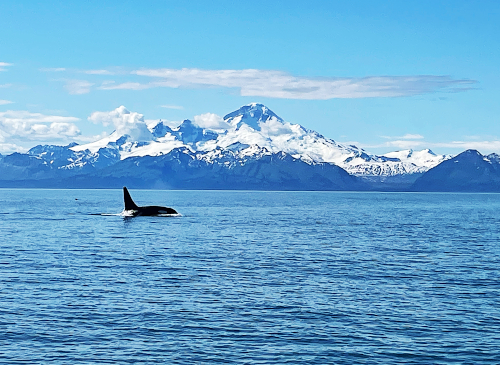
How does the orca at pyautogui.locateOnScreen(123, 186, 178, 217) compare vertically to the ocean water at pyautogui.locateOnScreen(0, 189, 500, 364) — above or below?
above

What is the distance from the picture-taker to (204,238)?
86.4 meters

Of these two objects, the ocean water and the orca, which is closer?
the ocean water

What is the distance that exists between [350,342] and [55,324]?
14860mm

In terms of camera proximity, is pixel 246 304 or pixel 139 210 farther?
pixel 139 210

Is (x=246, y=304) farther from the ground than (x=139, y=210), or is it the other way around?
(x=139, y=210)

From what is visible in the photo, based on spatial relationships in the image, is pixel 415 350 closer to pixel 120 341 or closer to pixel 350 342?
pixel 350 342

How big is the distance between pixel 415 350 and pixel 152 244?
49605 millimetres

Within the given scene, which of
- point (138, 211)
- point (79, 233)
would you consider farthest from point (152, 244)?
point (138, 211)

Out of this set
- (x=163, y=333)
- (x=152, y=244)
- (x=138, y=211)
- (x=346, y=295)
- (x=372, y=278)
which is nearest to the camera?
(x=163, y=333)

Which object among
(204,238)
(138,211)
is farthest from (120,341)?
(138,211)

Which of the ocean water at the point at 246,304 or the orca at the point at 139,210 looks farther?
the orca at the point at 139,210

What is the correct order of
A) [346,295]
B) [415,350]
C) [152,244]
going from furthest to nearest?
[152,244] → [346,295] → [415,350]

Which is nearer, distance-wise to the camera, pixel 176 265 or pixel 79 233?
pixel 176 265

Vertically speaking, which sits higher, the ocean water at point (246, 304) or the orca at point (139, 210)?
the orca at point (139, 210)
